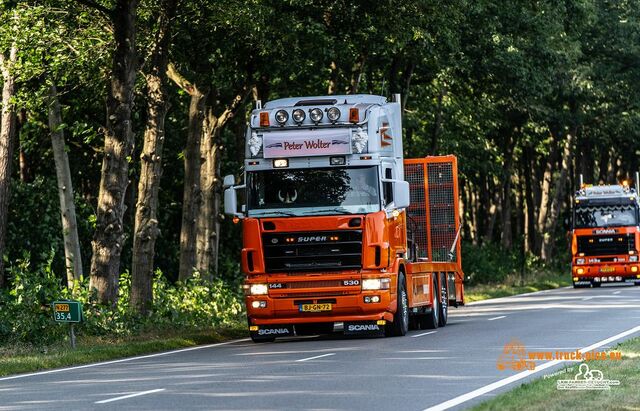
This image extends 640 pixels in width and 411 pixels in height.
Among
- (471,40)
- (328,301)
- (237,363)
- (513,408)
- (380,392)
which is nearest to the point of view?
(513,408)

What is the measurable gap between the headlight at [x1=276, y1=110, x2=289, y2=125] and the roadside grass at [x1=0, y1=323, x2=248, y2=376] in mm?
4398

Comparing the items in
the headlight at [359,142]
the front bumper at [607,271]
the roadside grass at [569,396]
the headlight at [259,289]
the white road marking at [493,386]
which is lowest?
the white road marking at [493,386]

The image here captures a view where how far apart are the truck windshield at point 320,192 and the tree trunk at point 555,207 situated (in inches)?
1463

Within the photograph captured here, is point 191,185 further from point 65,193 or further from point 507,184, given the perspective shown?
point 507,184

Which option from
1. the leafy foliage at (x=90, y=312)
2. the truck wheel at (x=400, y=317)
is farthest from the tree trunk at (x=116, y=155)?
the truck wheel at (x=400, y=317)

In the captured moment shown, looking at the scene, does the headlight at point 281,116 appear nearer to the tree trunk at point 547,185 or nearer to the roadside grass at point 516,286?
the roadside grass at point 516,286

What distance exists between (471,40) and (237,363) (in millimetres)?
25041

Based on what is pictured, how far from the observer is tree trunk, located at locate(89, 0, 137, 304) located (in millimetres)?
26312

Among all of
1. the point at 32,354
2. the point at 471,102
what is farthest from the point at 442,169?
the point at 471,102

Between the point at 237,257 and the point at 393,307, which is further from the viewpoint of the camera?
the point at 237,257

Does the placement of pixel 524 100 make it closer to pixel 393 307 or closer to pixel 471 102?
pixel 471 102

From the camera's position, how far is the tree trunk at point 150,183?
27.6m

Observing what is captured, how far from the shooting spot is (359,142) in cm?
2444

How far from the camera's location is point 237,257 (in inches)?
2112
